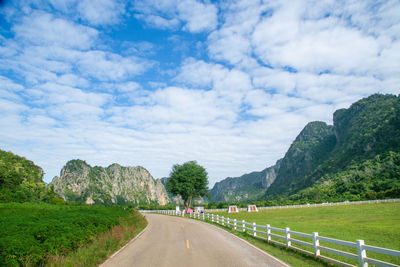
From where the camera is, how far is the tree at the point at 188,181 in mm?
66562

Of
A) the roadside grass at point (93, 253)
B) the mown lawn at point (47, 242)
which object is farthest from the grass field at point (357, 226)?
the mown lawn at point (47, 242)

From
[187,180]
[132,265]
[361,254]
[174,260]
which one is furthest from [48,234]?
[187,180]

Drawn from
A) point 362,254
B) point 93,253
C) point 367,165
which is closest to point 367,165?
point 367,165

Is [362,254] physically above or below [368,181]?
below

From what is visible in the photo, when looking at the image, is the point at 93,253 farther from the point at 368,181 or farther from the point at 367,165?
the point at 367,165

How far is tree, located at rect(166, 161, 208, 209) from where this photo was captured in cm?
6656

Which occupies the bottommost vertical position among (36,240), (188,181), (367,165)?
(36,240)

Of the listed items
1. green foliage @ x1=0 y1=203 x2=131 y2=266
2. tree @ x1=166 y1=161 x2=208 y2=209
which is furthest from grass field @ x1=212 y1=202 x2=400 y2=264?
tree @ x1=166 y1=161 x2=208 y2=209

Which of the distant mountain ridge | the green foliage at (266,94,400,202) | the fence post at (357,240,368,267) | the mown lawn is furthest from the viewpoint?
the distant mountain ridge

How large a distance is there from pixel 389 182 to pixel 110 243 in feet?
331

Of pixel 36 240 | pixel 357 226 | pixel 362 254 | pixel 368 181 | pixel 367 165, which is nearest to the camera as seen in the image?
pixel 362 254

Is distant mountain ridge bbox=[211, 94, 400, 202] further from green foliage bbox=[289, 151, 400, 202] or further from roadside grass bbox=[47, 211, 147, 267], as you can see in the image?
roadside grass bbox=[47, 211, 147, 267]

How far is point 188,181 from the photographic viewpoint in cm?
6675

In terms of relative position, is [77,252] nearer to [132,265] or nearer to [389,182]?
[132,265]
